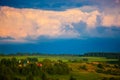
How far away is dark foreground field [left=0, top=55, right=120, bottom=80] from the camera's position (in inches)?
449

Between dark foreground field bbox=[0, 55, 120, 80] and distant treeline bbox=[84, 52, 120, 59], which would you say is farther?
distant treeline bbox=[84, 52, 120, 59]

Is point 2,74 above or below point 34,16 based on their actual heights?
below

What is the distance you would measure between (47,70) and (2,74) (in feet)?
6.01

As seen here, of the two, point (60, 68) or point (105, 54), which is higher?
point (105, 54)

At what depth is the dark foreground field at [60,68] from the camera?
37.4 ft

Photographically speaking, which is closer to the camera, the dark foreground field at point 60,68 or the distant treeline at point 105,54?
→ the dark foreground field at point 60,68

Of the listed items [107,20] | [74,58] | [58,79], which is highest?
[107,20]

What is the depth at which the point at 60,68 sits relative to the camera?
39.0ft

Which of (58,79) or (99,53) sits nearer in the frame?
(58,79)

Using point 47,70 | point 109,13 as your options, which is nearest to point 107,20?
point 109,13

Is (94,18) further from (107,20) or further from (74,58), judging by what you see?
(74,58)

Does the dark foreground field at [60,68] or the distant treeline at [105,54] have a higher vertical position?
the distant treeline at [105,54]

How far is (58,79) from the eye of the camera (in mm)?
11359

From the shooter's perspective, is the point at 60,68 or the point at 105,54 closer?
the point at 60,68
